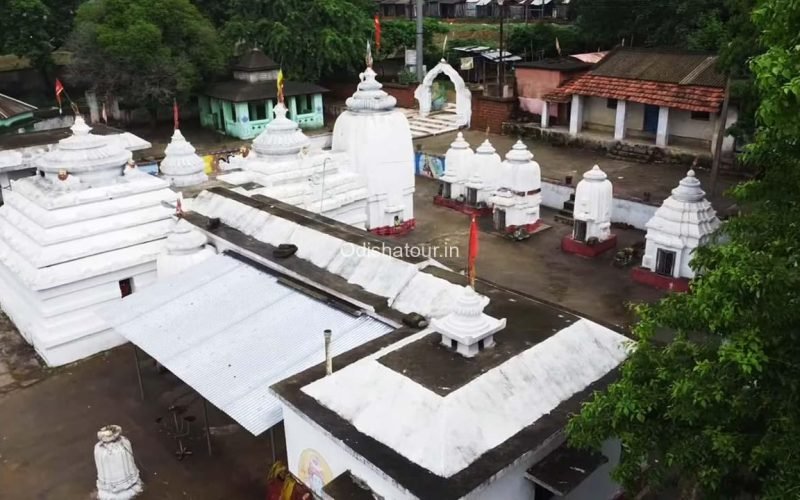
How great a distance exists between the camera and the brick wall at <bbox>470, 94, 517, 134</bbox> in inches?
1441

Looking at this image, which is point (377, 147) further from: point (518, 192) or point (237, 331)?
point (237, 331)

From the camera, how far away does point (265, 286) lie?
1321 centimetres

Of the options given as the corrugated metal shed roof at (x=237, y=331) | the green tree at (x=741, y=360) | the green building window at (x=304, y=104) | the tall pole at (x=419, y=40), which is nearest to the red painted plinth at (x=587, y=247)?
the corrugated metal shed roof at (x=237, y=331)

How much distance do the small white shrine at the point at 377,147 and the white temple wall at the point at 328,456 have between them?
531 inches

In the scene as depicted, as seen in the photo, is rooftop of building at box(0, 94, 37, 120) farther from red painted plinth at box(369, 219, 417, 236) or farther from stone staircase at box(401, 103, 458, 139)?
stone staircase at box(401, 103, 458, 139)

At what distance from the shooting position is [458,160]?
26.4 metres

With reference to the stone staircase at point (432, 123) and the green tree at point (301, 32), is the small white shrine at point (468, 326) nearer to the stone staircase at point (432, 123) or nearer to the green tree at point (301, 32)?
the stone staircase at point (432, 123)

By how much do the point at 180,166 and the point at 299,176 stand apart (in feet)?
12.6

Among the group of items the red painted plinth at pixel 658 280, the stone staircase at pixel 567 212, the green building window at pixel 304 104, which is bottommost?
the red painted plinth at pixel 658 280

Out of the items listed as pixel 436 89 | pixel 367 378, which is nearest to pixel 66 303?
pixel 367 378

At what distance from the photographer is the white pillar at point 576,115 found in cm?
3319

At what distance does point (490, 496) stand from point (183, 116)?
40.7m

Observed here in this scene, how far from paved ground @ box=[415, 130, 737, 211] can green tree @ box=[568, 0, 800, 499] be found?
1770 cm

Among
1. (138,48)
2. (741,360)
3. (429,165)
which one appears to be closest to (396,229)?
(429,165)
